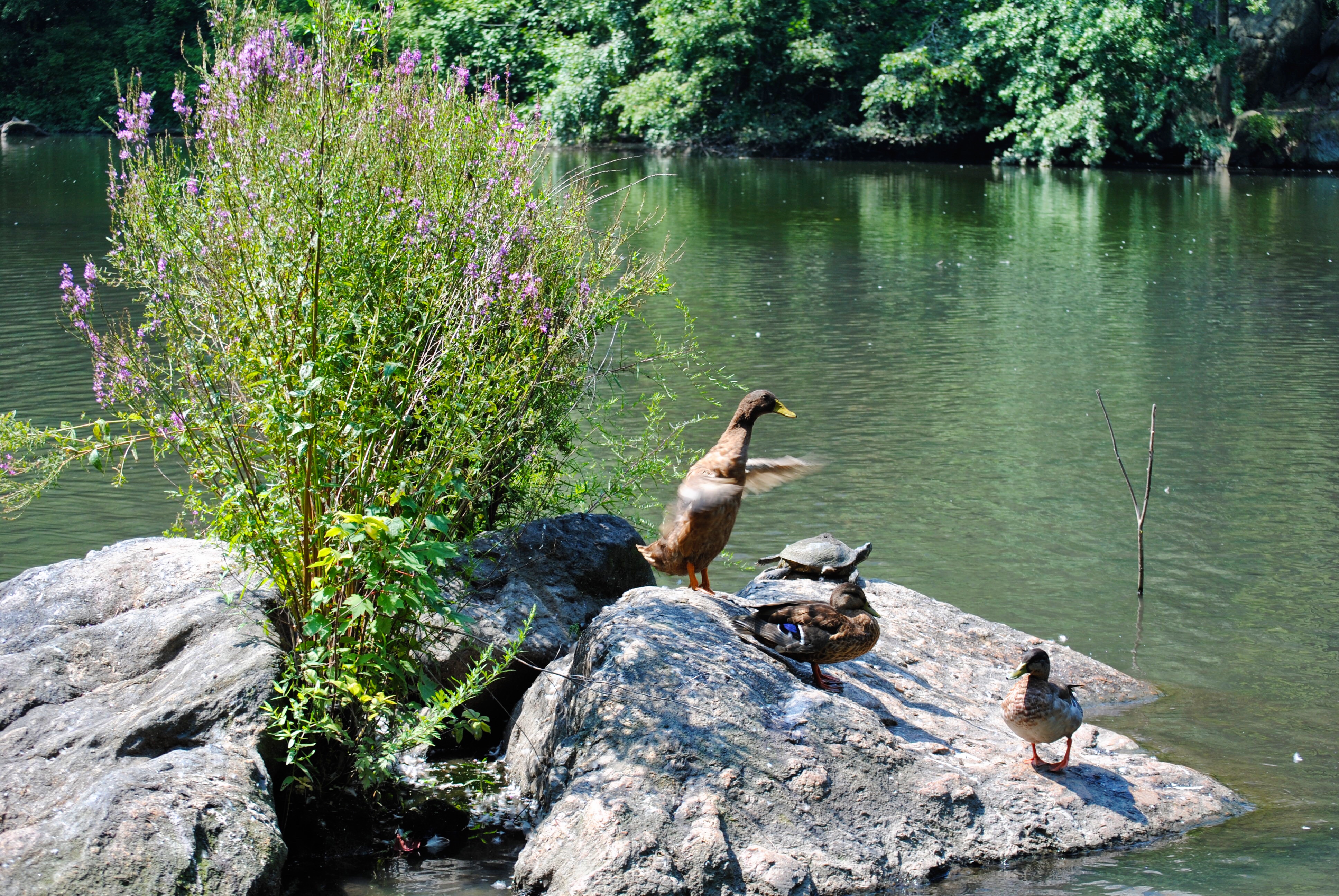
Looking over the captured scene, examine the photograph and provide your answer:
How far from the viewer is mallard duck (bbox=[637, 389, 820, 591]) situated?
637cm

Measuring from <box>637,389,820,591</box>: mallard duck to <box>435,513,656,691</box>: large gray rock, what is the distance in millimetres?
500

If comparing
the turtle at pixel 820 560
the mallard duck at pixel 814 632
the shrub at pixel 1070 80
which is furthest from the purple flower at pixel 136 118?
the shrub at pixel 1070 80

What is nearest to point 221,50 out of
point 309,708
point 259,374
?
point 259,374

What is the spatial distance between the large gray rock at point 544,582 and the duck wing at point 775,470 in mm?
1036

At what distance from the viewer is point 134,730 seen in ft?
17.5

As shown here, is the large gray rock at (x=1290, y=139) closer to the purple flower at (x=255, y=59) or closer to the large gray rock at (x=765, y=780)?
the large gray rock at (x=765, y=780)

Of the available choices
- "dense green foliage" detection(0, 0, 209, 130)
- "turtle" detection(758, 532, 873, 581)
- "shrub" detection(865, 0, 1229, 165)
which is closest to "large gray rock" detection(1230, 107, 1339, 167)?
"shrub" detection(865, 0, 1229, 165)

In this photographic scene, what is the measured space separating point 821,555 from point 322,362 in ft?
12.5

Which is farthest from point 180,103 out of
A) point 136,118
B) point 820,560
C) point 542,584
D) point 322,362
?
point 820,560

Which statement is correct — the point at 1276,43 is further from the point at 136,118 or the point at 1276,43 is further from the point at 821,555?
the point at 136,118

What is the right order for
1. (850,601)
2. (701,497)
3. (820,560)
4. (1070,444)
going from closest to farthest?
(850,601)
(701,497)
(820,560)
(1070,444)

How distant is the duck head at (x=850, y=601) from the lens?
606 cm

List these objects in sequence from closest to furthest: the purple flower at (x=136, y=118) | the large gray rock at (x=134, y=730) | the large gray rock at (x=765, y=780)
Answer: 1. the large gray rock at (x=134, y=730)
2. the large gray rock at (x=765, y=780)
3. the purple flower at (x=136, y=118)

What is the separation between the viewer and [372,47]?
695 cm
